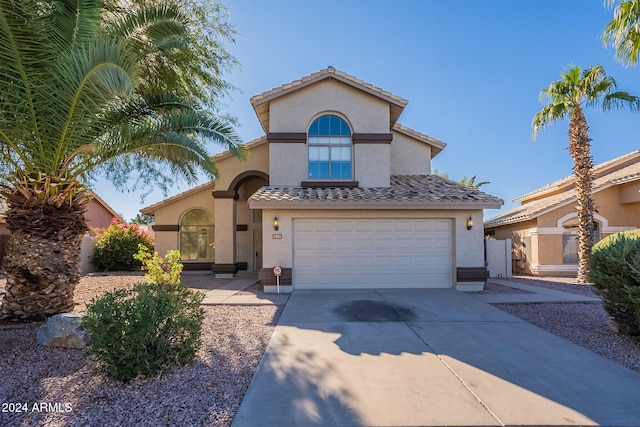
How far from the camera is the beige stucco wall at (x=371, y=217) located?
1041 centimetres

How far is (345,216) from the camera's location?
418 inches

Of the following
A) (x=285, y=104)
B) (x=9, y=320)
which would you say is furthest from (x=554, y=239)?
(x=9, y=320)

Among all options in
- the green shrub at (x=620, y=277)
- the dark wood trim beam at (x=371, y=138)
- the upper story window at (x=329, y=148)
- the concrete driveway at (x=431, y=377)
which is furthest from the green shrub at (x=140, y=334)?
the dark wood trim beam at (x=371, y=138)

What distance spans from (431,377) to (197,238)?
1329 centimetres

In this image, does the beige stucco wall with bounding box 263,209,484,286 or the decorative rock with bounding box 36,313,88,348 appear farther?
the beige stucco wall with bounding box 263,209,484,286

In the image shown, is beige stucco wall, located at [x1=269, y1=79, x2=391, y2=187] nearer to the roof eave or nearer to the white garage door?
the roof eave

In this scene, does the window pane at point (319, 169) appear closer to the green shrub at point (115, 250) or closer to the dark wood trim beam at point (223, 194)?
the dark wood trim beam at point (223, 194)

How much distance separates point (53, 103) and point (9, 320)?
4.34m

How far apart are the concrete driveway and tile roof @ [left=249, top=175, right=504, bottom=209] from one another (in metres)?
4.14

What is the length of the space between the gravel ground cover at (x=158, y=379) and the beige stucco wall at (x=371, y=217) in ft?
11.0

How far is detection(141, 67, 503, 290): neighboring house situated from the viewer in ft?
34.4

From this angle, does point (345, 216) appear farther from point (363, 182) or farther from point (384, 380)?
point (384, 380)

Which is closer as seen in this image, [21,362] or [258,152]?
[21,362]

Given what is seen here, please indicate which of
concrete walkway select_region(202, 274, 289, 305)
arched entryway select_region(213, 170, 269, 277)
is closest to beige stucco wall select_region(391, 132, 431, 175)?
arched entryway select_region(213, 170, 269, 277)
